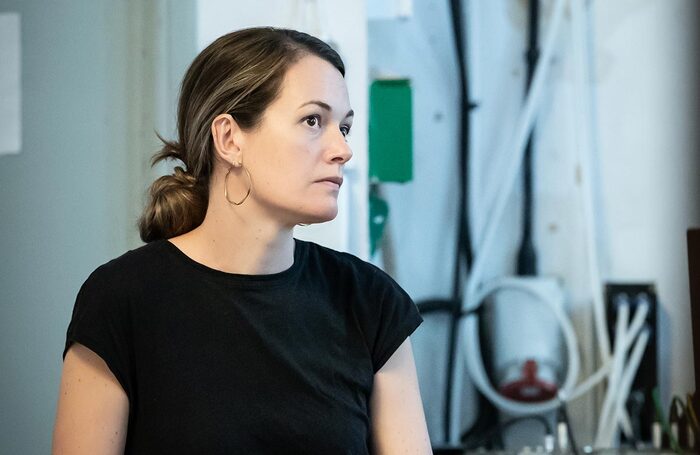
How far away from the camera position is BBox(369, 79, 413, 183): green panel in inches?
73.2

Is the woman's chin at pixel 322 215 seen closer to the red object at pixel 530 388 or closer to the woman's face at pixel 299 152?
the woman's face at pixel 299 152

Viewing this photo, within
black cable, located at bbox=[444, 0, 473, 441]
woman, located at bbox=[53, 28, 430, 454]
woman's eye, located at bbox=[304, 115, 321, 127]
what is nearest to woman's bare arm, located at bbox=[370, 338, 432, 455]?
woman, located at bbox=[53, 28, 430, 454]

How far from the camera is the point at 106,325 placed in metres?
1.05

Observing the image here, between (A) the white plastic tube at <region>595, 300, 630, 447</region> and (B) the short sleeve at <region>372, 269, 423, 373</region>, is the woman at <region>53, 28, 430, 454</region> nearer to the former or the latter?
(B) the short sleeve at <region>372, 269, 423, 373</region>

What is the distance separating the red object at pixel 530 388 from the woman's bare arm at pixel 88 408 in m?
1.04

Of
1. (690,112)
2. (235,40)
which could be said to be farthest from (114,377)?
(690,112)

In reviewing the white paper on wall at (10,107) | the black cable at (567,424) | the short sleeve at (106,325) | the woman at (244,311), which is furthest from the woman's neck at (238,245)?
the black cable at (567,424)

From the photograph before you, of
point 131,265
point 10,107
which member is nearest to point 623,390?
point 131,265

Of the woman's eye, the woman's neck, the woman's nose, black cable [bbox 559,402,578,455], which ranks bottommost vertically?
black cable [bbox 559,402,578,455]

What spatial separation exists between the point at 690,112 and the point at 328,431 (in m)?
1.24

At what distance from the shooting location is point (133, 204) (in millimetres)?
1659

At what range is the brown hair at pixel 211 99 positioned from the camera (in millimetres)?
1077

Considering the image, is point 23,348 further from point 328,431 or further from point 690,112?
point 690,112

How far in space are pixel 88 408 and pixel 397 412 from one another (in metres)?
0.38
